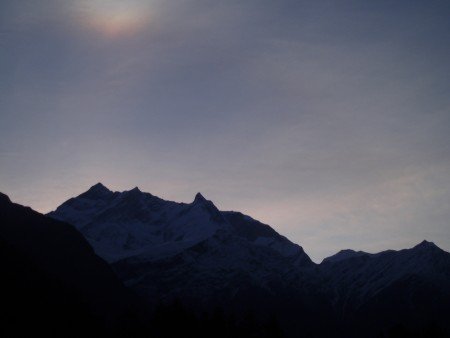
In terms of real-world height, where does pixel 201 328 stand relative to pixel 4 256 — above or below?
below

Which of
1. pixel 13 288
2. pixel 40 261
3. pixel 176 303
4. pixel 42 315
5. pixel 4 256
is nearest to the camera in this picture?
pixel 176 303

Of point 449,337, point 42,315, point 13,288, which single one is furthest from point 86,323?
point 449,337

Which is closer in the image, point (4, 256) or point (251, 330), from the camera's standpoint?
point (251, 330)

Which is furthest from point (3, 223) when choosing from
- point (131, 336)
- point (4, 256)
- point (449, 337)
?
point (449, 337)

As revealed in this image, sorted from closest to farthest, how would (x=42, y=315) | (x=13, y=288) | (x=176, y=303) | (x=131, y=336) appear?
(x=131, y=336), (x=176, y=303), (x=42, y=315), (x=13, y=288)

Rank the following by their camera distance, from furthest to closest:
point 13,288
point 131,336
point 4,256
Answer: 1. point 4,256
2. point 13,288
3. point 131,336

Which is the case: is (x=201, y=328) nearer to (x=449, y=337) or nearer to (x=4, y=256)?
(x=449, y=337)

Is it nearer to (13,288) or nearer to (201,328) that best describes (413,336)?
(201,328)

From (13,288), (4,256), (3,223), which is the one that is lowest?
(13,288)

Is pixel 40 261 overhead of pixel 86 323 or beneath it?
overhead

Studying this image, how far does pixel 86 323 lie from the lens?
→ 4569 inches

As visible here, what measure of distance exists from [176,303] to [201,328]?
5.18m

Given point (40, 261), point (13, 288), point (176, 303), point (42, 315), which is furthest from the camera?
point (40, 261)

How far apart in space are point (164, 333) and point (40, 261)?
Result: 365 ft
